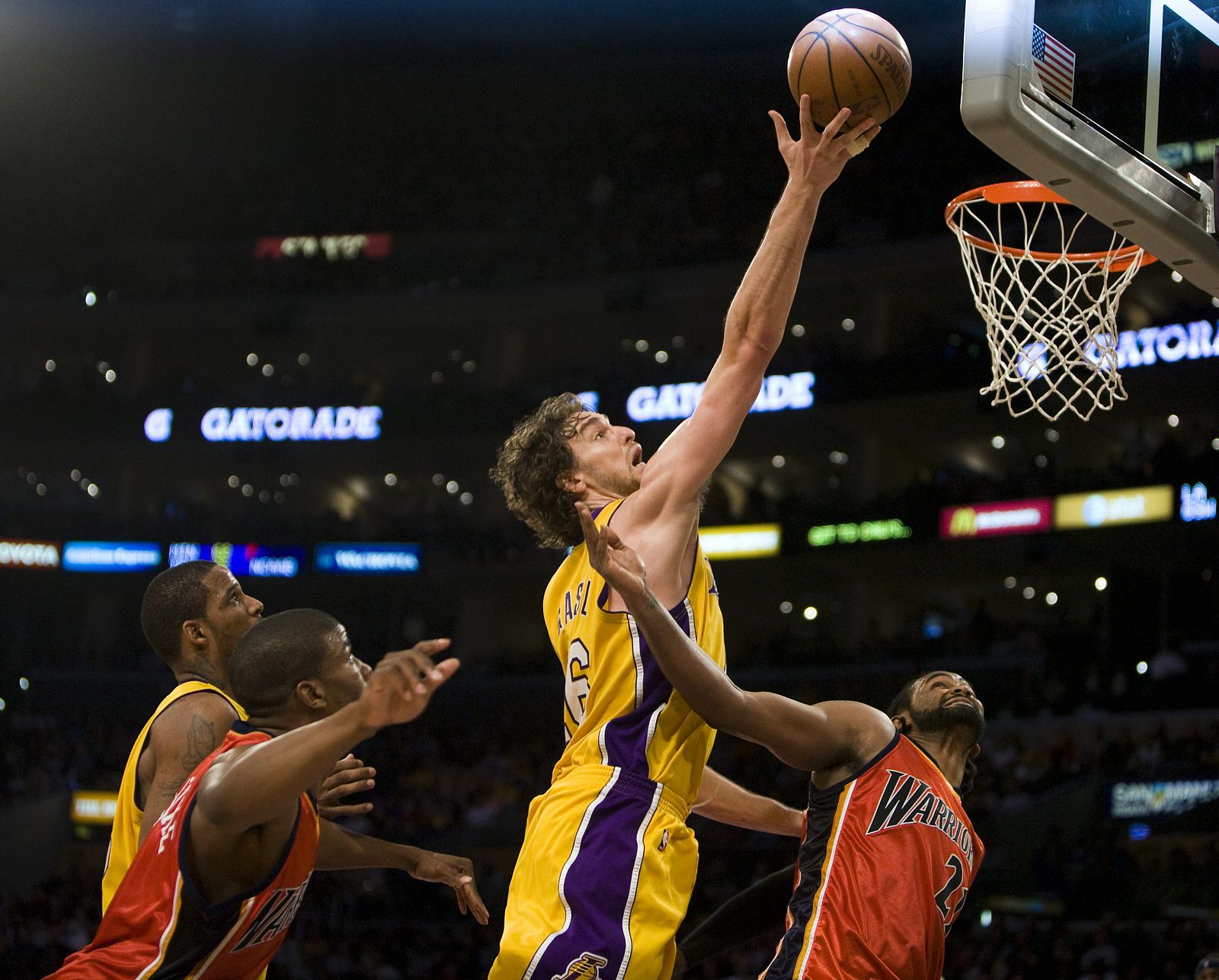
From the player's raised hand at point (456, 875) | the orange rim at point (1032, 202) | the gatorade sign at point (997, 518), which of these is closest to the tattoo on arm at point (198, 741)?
the player's raised hand at point (456, 875)

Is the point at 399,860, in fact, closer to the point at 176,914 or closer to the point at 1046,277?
the point at 176,914

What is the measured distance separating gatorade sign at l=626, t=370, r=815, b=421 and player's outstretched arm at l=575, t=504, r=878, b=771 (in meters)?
21.1

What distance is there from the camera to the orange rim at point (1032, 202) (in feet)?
18.0

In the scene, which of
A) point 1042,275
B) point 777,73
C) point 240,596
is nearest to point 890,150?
point 777,73

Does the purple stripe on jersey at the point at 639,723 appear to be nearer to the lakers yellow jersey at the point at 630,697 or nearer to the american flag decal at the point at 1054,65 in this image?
the lakers yellow jersey at the point at 630,697

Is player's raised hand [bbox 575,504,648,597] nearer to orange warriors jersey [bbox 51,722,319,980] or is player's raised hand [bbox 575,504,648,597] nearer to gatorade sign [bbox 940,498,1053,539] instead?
orange warriors jersey [bbox 51,722,319,980]

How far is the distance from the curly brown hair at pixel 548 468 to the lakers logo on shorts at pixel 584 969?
1.28 m

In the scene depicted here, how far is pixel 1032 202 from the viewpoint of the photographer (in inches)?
224

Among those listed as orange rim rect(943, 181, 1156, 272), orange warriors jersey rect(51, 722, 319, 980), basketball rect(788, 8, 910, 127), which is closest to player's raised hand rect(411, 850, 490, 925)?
orange warriors jersey rect(51, 722, 319, 980)

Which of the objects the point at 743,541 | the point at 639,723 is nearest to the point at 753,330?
the point at 639,723

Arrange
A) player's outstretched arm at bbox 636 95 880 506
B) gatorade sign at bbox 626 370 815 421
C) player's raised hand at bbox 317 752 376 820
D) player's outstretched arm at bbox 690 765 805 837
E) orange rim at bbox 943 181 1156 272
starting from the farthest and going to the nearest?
gatorade sign at bbox 626 370 815 421 < orange rim at bbox 943 181 1156 272 < player's outstretched arm at bbox 690 765 805 837 < player's raised hand at bbox 317 752 376 820 < player's outstretched arm at bbox 636 95 880 506

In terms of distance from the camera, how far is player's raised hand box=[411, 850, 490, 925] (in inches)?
154

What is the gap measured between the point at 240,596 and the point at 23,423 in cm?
2922

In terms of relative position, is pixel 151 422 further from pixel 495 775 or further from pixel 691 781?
pixel 691 781
